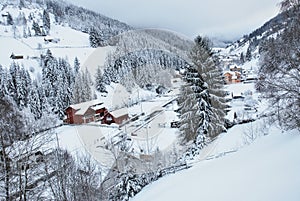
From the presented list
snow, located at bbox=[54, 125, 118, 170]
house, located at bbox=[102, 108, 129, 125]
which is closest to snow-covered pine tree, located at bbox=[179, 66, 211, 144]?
snow, located at bbox=[54, 125, 118, 170]

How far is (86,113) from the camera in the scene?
21.8 m

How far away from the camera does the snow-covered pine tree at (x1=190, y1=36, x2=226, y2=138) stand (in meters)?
9.32

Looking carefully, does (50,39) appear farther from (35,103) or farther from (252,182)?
(252,182)

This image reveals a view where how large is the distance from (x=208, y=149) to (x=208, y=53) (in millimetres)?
3593

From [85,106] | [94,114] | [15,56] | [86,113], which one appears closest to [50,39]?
[15,56]

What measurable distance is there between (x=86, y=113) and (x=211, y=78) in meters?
14.8

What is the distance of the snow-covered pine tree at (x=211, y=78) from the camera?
932 cm

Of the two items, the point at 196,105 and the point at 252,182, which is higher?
the point at 196,105

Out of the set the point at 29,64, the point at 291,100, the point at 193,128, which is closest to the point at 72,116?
the point at 193,128

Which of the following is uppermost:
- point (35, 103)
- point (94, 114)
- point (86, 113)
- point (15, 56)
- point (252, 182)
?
point (15, 56)

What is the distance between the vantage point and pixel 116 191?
6902 mm

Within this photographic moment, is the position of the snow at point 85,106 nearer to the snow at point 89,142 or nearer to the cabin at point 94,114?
the cabin at point 94,114

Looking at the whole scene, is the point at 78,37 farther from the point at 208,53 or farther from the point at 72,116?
the point at 208,53

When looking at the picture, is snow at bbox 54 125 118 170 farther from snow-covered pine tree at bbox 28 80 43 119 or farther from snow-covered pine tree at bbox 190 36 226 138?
snow-covered pine tree at bbox 28 80 43 119
